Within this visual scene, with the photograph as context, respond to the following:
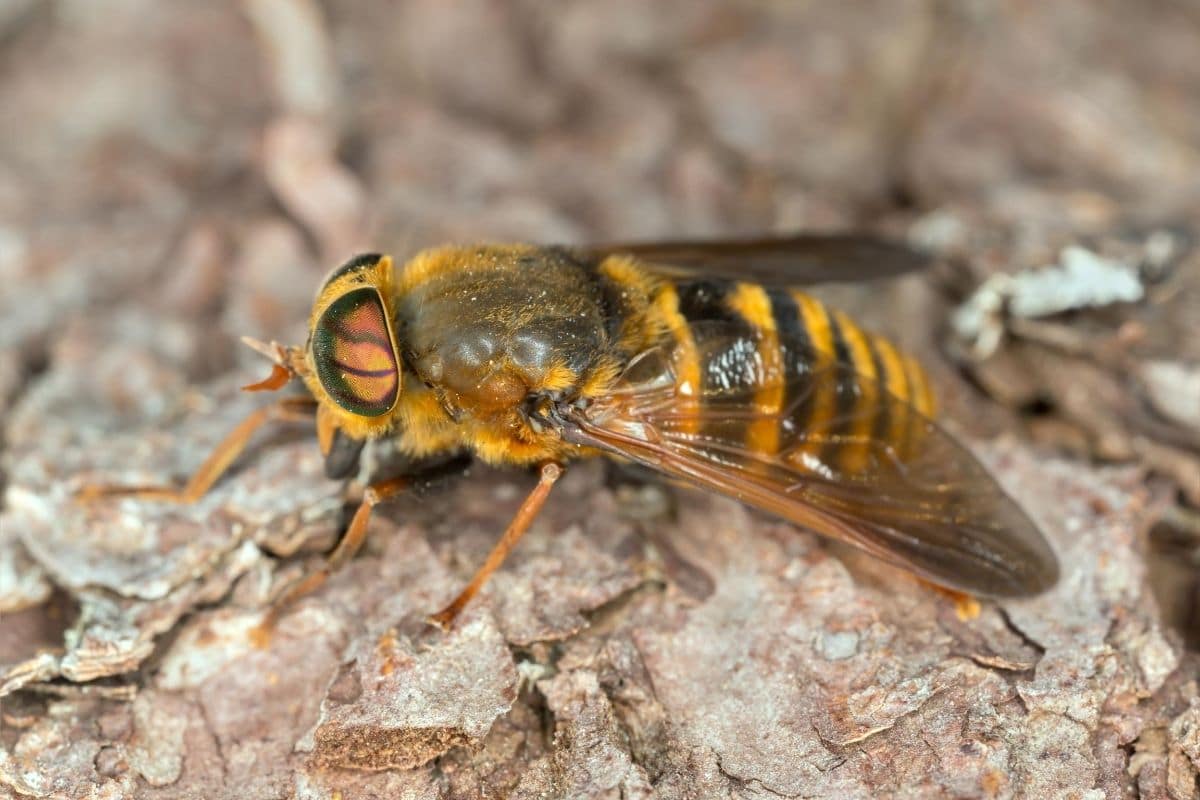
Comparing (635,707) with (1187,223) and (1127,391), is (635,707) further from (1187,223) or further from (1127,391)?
(1187,223)

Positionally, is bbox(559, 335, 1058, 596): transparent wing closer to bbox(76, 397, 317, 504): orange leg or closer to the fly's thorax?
the fly's thorax

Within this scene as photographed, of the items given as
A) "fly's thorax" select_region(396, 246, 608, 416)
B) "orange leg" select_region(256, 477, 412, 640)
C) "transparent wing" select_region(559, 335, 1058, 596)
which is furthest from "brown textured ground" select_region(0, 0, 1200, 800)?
"fly's thorax" select_region(396, 246, 608, 416)

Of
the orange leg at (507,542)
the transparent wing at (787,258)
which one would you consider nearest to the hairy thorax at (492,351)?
the orange leg at (507,542)

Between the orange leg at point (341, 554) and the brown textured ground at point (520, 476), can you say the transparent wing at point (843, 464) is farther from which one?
the orange leg at point (341, 554)

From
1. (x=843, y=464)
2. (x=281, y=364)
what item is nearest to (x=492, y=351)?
(x=281, y=364)

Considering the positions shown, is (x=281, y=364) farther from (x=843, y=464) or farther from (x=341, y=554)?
(x=843, y=464)
